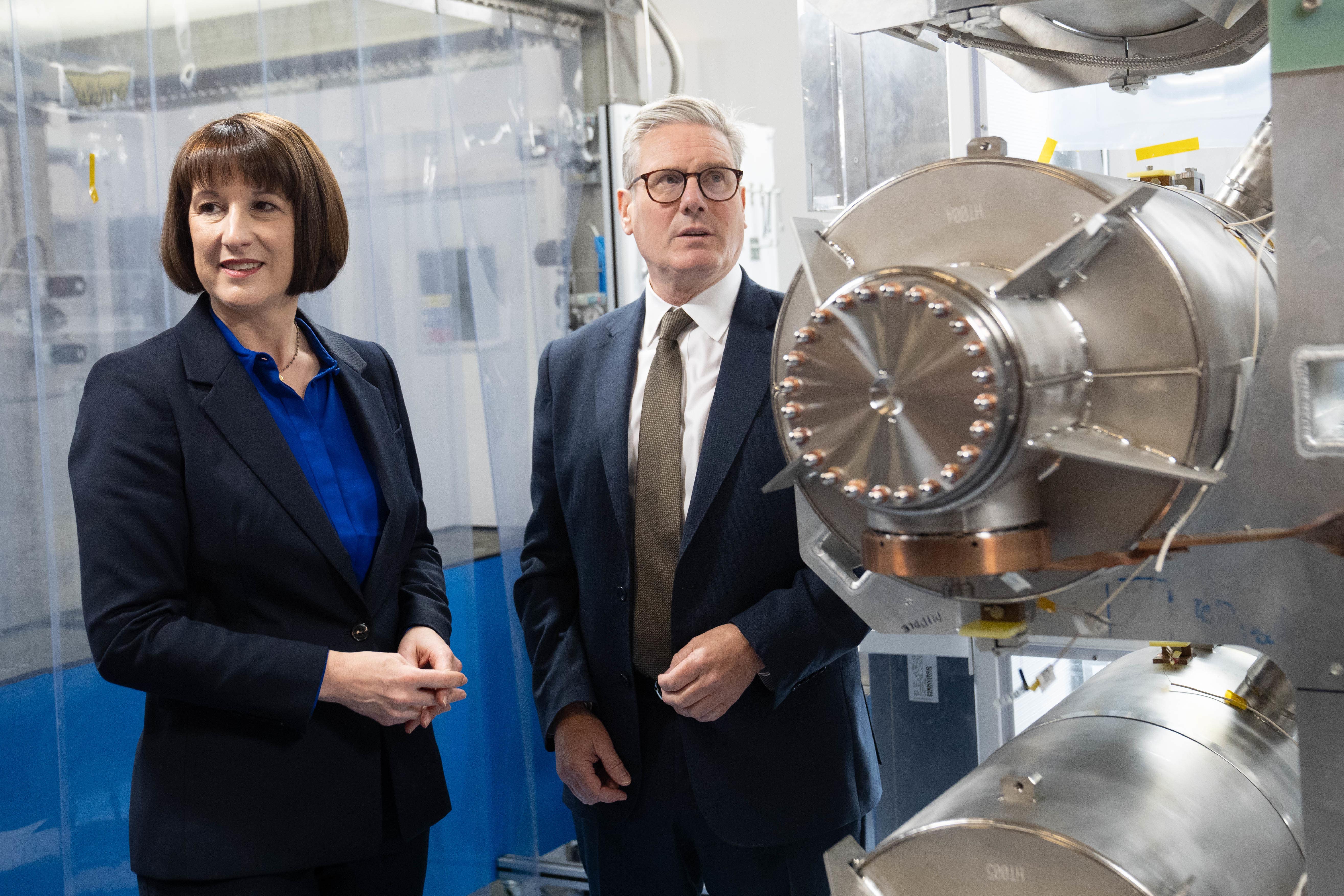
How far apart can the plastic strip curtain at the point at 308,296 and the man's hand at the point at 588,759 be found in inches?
38.3

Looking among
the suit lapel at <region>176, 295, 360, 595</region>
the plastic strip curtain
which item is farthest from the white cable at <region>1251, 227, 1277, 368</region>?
the plastic strip curtain

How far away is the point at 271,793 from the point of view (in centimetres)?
132

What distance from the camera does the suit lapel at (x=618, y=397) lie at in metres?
1.57

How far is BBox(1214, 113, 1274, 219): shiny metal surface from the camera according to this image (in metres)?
1.25

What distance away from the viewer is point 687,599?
1.52 m

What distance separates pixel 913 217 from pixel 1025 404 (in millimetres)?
215

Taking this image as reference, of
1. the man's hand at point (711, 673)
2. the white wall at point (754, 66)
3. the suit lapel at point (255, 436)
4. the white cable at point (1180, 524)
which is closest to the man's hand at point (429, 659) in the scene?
the suit lapel at point (255, 436)

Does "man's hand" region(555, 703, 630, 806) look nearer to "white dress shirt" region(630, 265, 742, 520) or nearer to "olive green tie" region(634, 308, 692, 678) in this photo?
"olive green tie" region(634, 308, 692, 678)

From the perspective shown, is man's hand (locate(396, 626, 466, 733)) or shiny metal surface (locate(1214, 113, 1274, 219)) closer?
shiny metal surface (locate(1214, 113, 1274, 219))

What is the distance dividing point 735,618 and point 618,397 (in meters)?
0.35

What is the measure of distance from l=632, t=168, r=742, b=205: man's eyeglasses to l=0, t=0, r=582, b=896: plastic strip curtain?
3.46ft

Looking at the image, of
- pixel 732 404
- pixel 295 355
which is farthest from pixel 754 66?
pixel 295 355

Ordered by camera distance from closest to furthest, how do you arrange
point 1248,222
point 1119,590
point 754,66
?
point 1119,590, point 1248,222, point 754,66

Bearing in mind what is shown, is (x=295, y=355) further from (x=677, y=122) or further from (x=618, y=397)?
(x=677, y=122)
